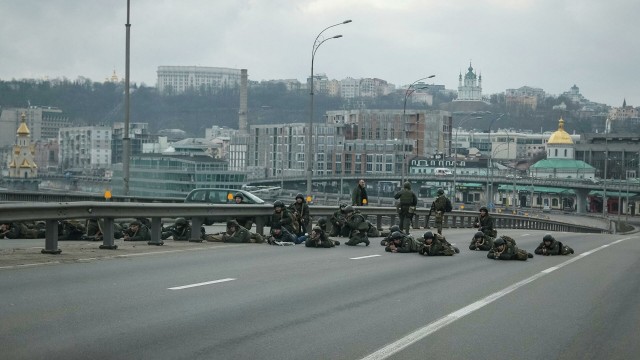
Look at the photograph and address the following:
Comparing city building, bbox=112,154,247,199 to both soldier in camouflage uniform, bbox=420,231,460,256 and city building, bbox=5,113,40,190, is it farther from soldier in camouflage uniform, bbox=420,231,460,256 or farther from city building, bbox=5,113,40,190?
soldier in camouflage uniform, bbox=420,231,460,256

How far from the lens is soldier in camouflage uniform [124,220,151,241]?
23781mm

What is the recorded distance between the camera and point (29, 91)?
183375 millimetres

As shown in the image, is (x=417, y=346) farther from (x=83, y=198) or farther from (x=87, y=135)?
(x=87, y=135)

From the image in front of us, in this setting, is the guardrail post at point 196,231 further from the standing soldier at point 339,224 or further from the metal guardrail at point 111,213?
the standing soldier at point 339,224

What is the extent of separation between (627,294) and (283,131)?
16108cm

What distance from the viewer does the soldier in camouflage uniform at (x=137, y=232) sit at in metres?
23.8

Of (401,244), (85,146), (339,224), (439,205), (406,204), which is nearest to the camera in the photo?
(401,244)

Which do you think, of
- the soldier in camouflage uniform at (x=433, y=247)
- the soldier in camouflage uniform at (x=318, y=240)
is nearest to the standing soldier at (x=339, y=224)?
the soldier in camouflage uniform at (x=318, y=240)

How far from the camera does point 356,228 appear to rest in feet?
86.4

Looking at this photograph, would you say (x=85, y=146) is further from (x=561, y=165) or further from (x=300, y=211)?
(x=300, y=211)

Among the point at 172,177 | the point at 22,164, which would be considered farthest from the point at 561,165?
the point at 172,177

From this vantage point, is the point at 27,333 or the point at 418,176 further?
the point at 418,176

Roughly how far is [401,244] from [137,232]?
592cm

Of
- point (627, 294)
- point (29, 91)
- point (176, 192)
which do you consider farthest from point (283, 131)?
point (627, 294)
